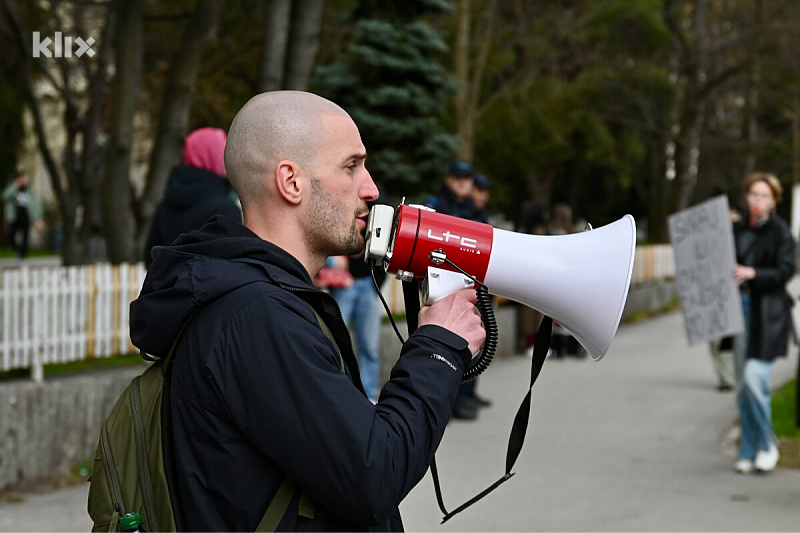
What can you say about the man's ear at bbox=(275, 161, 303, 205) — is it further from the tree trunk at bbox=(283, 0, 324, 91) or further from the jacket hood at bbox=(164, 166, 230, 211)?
the tree trunk at bbox=(283, 0, 324, 91)

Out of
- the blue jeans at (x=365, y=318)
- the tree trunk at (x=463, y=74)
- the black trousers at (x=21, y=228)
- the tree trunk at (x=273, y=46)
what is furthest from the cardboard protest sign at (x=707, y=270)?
the black trousers at (x=21, y=228)

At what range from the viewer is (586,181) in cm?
4241

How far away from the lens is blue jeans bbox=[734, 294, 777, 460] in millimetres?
7016

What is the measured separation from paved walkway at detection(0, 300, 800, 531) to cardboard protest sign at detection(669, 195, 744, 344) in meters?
0.93

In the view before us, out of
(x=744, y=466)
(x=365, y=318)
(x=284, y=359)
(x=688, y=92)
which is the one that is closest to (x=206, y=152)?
(x=365, y=318)

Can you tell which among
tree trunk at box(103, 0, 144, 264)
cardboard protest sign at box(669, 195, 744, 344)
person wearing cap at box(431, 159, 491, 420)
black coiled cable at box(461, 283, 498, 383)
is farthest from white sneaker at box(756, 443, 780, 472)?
tree trunk at box(103, 0, 144, 264)

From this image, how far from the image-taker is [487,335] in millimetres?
2348

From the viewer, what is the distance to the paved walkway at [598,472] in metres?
5.91

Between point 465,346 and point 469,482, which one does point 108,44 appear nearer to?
point 469,482

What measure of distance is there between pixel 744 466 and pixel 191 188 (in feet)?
13.5

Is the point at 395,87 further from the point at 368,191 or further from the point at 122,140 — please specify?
the point at 368,191

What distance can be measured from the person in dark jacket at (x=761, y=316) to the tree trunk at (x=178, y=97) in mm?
4743

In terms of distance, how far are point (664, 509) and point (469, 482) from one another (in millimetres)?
1230

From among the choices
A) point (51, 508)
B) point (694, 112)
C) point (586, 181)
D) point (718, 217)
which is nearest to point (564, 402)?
point (718, 217)
